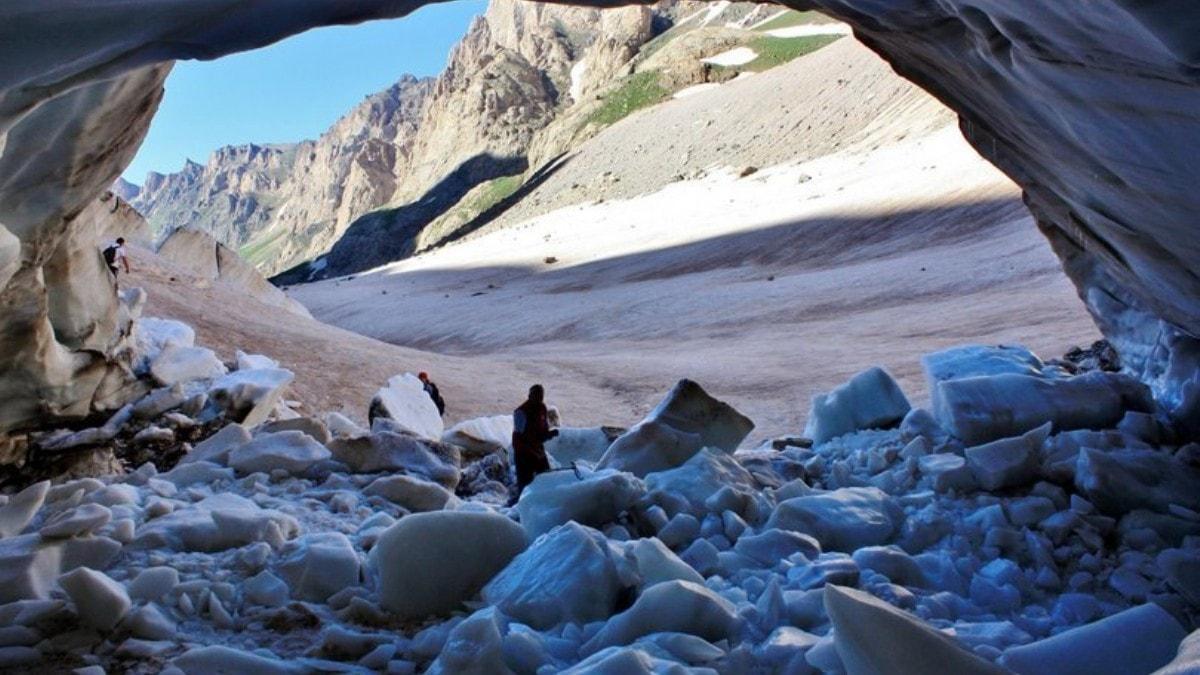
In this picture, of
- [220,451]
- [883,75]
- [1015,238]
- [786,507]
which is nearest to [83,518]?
[220,451]

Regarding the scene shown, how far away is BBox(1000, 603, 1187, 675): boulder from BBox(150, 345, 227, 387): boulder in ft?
20.7

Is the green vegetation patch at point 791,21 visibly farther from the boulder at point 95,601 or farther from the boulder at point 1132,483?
the boulder at point 95,601

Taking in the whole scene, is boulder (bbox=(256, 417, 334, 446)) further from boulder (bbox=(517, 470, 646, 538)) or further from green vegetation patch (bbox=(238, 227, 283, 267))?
green vegetation patch (bbox=(238, 227, 283, 267))

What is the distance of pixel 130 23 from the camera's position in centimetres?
277

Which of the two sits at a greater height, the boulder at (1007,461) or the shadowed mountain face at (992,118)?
the shadowed mountain face at (992,118)

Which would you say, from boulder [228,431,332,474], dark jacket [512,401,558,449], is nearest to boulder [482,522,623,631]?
dark jacket [512,401,558,449]

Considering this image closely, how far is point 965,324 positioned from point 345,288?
2697cm

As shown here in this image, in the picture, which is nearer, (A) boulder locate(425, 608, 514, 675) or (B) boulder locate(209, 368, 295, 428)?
(A) boulder locate(425, 608, 514, 675)

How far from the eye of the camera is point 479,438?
256 inches

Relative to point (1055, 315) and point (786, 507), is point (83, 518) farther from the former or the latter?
point (1055, 315)

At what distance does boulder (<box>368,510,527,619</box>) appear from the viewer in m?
3.19

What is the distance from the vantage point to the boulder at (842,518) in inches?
141

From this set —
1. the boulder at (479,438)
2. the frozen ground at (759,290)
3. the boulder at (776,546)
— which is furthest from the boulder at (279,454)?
the frozen ground at (759,290)

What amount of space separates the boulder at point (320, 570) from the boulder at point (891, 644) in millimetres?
1736
